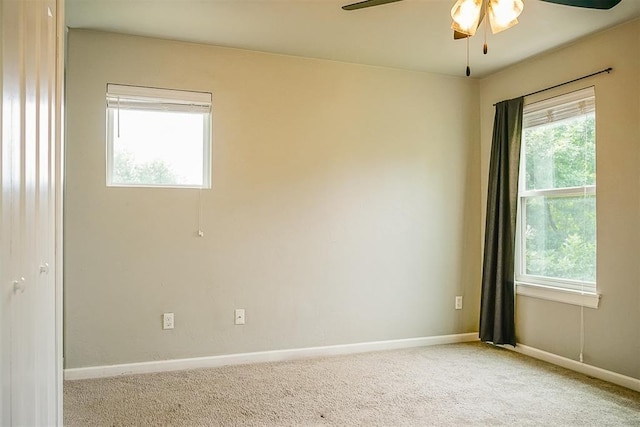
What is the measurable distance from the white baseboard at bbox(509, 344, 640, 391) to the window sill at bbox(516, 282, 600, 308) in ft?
1.36

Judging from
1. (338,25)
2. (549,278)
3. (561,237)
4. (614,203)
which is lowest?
(549,278)

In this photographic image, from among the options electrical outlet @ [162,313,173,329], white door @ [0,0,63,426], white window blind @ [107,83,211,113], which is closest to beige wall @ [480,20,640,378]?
white window blind @ [107,83,211,113]

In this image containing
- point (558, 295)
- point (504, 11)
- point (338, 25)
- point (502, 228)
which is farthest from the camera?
point (502, 228)

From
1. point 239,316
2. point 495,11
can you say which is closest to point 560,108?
point 495,11

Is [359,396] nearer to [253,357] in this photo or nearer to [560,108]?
[253,357]

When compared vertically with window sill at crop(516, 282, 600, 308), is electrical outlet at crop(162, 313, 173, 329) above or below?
below

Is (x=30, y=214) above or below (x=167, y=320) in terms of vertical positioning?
above

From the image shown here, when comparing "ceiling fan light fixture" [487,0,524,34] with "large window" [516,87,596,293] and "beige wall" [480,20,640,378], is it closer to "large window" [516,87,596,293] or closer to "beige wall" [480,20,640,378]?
"beige wall" [480,20,640,378]

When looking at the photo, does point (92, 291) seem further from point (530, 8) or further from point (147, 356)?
point (530, 8)

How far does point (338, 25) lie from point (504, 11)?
1.43m

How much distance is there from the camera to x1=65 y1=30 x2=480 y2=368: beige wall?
3332 millimetres

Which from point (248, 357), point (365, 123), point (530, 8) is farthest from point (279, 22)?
point (248, 357)

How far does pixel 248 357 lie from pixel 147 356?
710 mm

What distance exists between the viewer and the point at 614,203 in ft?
10.7
